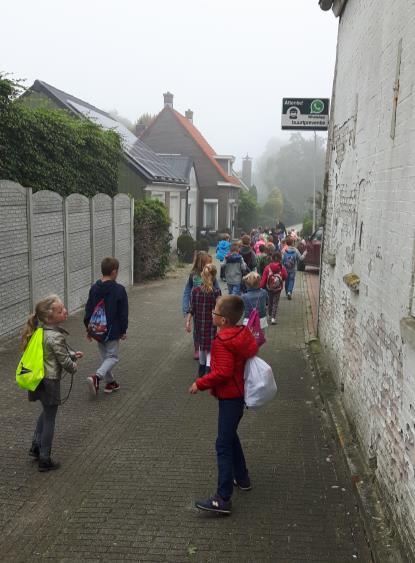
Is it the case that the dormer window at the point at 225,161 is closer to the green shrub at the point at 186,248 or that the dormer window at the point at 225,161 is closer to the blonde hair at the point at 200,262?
the green shrub at the point at 186,248

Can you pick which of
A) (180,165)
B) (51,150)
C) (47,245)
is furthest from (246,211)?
(47,245)

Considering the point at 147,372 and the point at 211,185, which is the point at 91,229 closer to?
the point at 147,372

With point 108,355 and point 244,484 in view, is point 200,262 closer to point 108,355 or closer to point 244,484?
point 108,355

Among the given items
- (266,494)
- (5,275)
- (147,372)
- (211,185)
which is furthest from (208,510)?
(211,185)

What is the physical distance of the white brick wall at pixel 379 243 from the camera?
13.3 ft

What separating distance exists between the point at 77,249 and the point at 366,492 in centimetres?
907

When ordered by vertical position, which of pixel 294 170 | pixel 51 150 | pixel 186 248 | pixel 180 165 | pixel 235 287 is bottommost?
pixel 186 248

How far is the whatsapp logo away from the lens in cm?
1126

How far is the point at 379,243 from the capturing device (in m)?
A: 5.14

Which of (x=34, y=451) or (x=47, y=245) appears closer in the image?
(x=34, y=451)

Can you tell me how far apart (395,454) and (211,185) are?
3706cm

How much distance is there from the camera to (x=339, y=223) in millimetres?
8211

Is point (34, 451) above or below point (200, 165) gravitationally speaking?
below

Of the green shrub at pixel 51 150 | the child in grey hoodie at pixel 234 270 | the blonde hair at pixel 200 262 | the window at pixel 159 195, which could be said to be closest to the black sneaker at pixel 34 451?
the blonde hair at pixel 200 262
